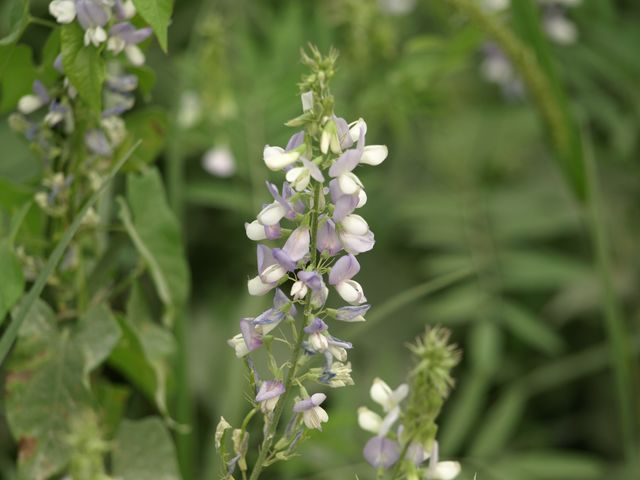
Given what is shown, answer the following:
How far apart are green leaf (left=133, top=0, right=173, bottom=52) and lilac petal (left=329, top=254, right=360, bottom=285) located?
317mm

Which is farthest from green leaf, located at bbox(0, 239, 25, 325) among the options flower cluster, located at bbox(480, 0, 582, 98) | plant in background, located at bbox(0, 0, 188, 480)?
flower cluster, located at bbox(480, 0, 582, 98)

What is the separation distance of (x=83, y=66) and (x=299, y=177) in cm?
35

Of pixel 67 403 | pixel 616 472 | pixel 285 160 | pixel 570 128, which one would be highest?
pixel 285 160

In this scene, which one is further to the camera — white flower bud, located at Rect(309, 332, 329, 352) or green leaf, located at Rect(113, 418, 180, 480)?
green leaf, located at Rect(113, 418, 180, 480)

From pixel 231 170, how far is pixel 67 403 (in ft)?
2.99

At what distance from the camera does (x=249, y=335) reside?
0.77 metres

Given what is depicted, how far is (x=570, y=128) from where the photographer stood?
4.97 feet

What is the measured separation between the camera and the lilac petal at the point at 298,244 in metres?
0.74

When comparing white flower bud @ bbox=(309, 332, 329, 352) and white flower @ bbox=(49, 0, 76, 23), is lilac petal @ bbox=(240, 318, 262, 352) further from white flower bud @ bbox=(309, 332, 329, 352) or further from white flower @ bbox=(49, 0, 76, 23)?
white flower @ bbox=(49, 0, 76, 23)

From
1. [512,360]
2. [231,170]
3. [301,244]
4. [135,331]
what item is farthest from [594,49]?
[301,244]

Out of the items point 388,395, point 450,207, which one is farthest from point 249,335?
point 450,207

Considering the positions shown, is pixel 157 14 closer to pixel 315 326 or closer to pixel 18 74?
pixel 18 74

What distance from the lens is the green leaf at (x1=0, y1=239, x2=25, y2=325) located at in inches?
38.0

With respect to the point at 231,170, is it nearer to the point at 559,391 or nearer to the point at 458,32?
the point at 458,32
